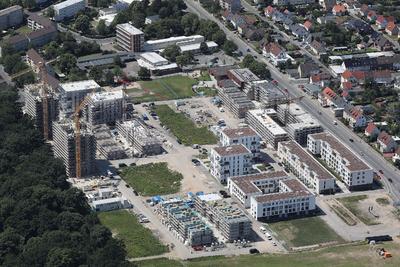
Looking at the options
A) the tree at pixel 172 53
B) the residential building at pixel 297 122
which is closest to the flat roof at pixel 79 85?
the tree at pixel 172 53

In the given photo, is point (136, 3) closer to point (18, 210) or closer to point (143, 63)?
point (143, 63)

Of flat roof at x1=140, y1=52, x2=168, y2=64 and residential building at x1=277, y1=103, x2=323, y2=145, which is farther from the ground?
residential building at x1=277, y1=103, x2=323, y2=145

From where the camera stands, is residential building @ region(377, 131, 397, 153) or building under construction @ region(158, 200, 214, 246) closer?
building under construction @ region(158, 200, 214, 246)

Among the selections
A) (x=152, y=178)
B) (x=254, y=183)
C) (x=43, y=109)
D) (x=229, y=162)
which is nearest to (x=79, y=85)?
(x=43, y=109)

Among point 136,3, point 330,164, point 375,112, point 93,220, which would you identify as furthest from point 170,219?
point 136,3

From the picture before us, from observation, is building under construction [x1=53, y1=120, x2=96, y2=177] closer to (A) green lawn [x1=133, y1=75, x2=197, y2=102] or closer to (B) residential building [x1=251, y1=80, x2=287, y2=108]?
(A) green lawn [x1=133, y1=75, x2=197, y2=102]

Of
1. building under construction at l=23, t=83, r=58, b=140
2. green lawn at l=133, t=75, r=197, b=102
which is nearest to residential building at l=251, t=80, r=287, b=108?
green lawn at l=133, t=75, r=197, b=102

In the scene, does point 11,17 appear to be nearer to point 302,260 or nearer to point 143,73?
point 143,73

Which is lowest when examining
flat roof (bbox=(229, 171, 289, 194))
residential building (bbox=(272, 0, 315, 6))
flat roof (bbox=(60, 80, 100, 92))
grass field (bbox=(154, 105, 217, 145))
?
residential building (bbox=(272, 0, 315, 6))
